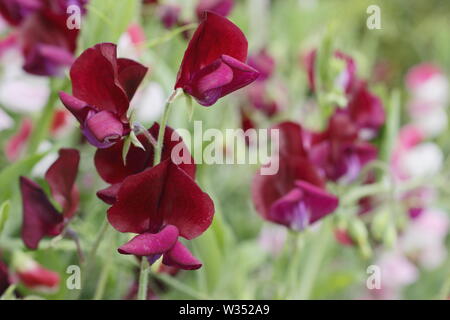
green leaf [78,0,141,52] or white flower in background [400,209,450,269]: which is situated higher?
green leaf [78,0,141,52]

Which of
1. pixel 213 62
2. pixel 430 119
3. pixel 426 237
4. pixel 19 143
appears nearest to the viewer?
pixel 213 62

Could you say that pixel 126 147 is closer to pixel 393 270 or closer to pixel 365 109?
pixel 365 109

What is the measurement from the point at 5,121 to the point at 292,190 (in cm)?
42

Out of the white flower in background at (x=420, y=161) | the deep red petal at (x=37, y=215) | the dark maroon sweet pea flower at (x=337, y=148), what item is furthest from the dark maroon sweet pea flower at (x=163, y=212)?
the white flower in background at (x=420, y=161)

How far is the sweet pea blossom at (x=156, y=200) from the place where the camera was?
46 cm

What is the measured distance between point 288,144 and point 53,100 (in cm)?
26

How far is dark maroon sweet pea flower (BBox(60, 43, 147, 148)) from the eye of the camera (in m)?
0.45

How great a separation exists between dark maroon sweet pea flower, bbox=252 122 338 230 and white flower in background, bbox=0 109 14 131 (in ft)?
1.16

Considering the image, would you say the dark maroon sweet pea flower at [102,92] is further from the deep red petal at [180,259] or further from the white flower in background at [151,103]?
the white flower in background at [151,103]

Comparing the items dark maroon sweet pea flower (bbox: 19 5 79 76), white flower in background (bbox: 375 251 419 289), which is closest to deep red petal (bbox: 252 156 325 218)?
dark maroon sweet pea flower (bbox: 19 5 79 76)

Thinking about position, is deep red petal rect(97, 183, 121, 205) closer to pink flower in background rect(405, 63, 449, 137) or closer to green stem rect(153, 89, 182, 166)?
green stem rect(153, 89, 182, 166)

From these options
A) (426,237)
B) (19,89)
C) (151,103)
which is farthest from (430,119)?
(19,89)

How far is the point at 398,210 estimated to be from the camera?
2.72 feet

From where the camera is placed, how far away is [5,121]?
2.89 ft
